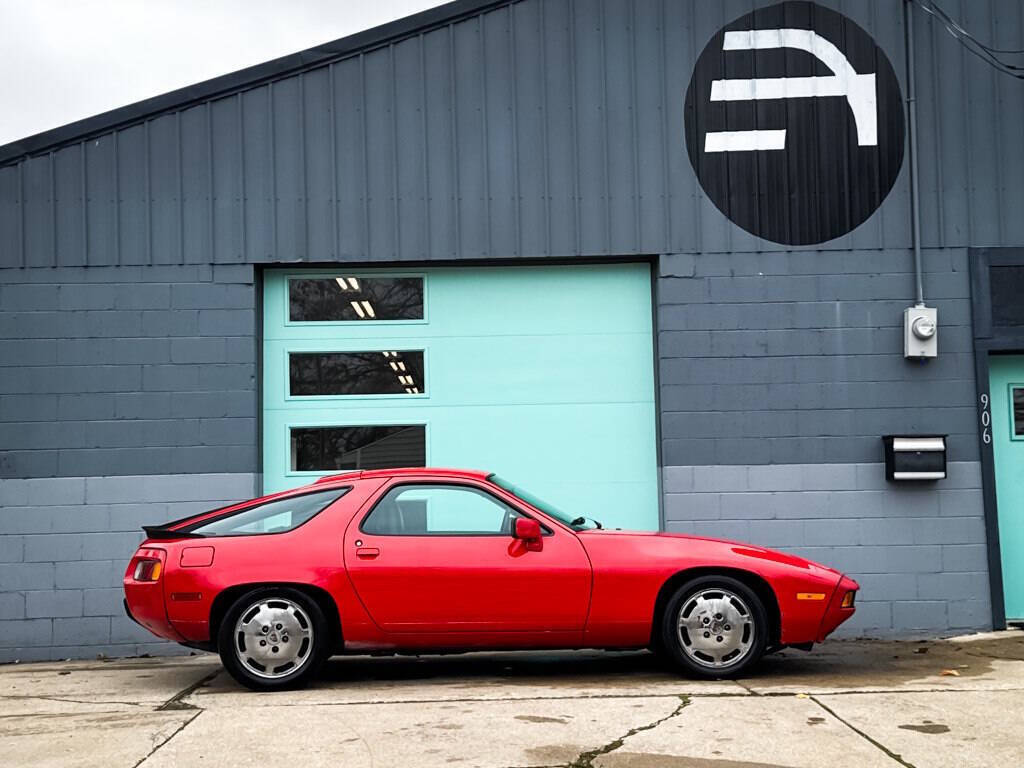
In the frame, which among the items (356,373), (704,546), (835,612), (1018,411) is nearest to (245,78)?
(356,373)

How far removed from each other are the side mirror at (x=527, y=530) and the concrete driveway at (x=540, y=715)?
924 millimetres

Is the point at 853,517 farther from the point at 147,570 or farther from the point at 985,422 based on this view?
the point at 147,570

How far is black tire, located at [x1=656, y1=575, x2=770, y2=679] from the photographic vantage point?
755 centimetres

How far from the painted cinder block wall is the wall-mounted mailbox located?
0.22 m

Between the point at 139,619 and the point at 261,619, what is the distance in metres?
0.85

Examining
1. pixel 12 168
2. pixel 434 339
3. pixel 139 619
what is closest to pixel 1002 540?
pixel 434 339

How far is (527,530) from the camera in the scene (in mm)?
7516

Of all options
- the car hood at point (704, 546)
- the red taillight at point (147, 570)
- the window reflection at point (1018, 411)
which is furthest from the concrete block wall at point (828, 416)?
the red taillight at point (147, 570)

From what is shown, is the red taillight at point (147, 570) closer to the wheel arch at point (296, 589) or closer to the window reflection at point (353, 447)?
the wheel arch at point (296, 589)

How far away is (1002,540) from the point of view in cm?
1032

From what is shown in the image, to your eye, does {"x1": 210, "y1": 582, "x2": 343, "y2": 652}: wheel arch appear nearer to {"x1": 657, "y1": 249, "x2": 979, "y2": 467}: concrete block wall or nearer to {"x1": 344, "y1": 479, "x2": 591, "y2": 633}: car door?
{"x1": 344, "y1": 479, "x2": 591, "y2": 633}: car door

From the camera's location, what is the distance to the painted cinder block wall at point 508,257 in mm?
10117

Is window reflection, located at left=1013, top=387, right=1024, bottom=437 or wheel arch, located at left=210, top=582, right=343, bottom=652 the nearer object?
wheel arch, located at left=210, top=582, right=343, bottom=652

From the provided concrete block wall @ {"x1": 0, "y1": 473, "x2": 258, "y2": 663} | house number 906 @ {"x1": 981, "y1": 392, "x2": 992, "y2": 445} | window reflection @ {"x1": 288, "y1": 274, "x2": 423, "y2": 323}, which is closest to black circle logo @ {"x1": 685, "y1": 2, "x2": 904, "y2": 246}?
house number 906 @ {"x1": 981, "y1": 392, "x2": 992, "y2": 445}
